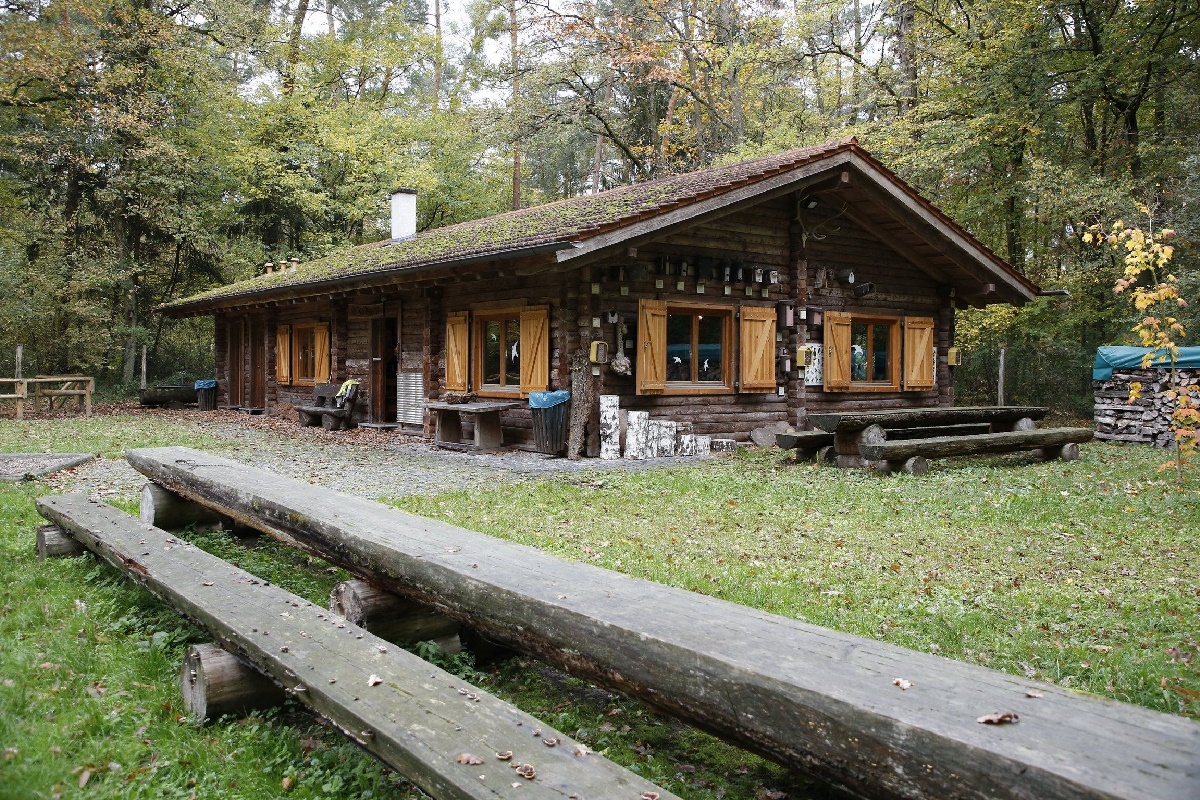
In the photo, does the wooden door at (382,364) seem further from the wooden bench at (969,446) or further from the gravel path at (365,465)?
the wooden bench at (969,446)

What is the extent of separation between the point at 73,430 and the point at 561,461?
9.39 m

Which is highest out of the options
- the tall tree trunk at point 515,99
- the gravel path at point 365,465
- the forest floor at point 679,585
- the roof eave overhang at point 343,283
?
the tall tree trunk at point 515,99

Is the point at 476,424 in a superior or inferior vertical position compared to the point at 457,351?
inferior

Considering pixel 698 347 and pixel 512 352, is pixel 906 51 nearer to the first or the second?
pixel 698 347

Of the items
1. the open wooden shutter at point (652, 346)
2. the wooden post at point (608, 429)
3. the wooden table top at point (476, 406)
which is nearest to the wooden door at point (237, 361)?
the wooden table top at point (476, 406)

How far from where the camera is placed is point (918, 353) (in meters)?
15.1

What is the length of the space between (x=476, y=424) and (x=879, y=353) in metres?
7.74

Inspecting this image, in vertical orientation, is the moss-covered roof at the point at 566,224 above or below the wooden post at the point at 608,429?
above

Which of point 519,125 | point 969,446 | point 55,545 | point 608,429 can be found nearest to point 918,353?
point 969,446

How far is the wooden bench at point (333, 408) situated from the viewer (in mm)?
15938

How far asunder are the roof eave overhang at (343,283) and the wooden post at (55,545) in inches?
230

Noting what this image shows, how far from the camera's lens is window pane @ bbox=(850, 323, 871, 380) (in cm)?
1441

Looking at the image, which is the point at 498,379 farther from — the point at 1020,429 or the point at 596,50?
the point at 596,50

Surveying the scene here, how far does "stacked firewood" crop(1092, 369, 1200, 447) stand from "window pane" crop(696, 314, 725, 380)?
669cm
